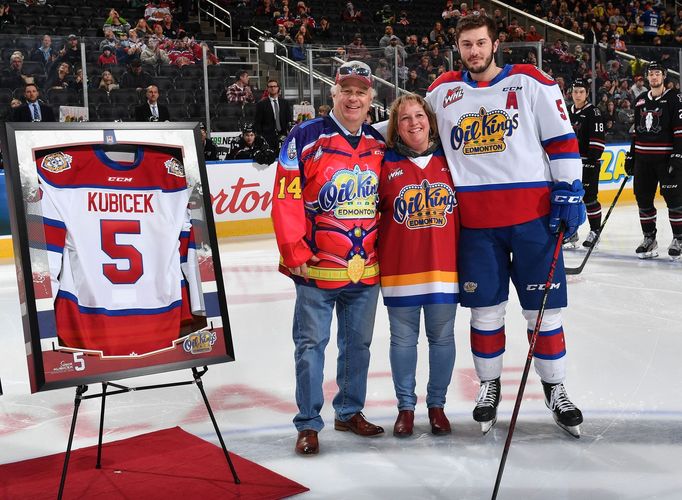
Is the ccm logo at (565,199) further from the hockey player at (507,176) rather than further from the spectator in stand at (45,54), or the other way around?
the spectator in stand at (45,54)

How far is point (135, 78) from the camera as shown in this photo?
8.88m

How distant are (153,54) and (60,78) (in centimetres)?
109

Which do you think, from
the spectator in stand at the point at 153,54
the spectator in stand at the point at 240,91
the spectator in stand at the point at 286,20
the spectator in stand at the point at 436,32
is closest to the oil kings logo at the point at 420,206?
the spectator in stand at the point at 153,54

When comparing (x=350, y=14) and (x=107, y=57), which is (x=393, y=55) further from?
(x=350, y=14)

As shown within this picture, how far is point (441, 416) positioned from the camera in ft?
10.4

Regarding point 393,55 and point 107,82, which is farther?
point 393,55


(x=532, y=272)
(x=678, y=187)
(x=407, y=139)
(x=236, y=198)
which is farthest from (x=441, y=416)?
(x=236, y=198)

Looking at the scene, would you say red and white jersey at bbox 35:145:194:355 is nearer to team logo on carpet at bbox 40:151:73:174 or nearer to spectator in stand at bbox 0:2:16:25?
team logo on carpet at bbox 40:151:73:174

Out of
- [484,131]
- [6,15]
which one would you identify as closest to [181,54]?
[6,15]

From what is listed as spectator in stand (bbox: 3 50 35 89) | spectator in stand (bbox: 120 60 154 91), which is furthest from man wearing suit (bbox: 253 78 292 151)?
spectator in stand (bbox: 3 50 35 89)

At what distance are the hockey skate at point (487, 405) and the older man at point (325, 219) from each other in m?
0.58

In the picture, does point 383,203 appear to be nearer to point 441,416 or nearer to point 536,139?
point 536,139

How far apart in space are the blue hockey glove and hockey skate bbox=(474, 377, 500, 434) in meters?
0.66

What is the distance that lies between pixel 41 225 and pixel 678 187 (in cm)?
569
